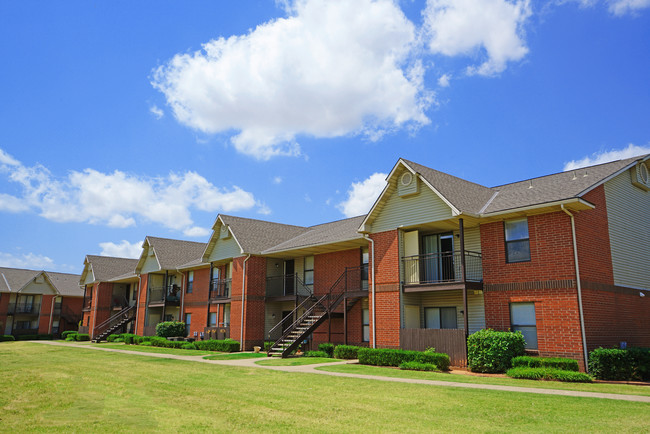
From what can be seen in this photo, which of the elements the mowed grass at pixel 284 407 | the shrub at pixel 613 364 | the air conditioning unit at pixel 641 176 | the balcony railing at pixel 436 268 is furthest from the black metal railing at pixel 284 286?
the air conditioning unit at pixel 641 176

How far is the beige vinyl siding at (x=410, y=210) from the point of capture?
21.0 m

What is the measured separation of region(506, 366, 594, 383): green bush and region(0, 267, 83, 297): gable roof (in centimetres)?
5785

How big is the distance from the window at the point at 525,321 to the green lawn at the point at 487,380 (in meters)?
2.92

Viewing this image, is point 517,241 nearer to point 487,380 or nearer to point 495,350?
point 495,350

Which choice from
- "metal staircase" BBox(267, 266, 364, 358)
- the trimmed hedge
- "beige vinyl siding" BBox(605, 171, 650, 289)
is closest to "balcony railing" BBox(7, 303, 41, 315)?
"metal staircase" BBox(267, 266, 364, 358)

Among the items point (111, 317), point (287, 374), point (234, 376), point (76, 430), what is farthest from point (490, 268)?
point (111, 317)

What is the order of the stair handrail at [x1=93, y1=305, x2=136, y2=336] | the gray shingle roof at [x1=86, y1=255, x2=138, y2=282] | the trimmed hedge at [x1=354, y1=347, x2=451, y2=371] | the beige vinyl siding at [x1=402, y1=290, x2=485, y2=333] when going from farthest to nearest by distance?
1. the gray shingle roof at [x1=86, y1=255, x2=138, y2=282]
2. the stair handrail at [x1=93, y1=305, x2=136, y2=336]
3. the beige vinyl siding at [x1=402, y1=290, x2=485, y2=333]
4. the trimmed hedge at [x1=354, y1=347, x2=451, y2=371]

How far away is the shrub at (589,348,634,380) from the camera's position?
15547 mm

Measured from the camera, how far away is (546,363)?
1633 centimetres

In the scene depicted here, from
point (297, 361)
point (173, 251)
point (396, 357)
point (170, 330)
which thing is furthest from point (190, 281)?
point (396, 357)

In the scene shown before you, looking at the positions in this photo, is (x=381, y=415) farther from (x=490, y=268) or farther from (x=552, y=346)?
(x=490, y=268)

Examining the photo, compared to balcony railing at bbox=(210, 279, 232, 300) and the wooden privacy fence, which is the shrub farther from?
balcony railing at bbox=(210, 279, 232, 300)

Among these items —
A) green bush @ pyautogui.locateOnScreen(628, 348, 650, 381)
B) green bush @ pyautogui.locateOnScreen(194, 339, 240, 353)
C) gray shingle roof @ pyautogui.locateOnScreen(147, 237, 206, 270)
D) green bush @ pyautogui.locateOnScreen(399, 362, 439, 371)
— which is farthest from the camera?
gray shingle roof @ pyautogui.locateOnScreen(147, 237, 206, 270)

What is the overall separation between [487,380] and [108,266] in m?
46.2
